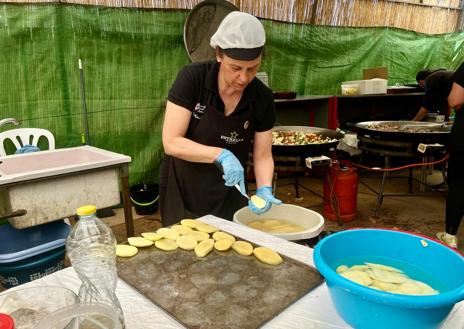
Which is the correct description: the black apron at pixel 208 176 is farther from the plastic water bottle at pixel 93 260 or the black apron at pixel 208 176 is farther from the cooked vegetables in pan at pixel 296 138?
the cooked vegetables in pan at pixel 296 138

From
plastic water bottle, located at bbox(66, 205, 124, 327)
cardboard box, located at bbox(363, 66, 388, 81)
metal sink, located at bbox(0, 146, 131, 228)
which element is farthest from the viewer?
cardboard box, located at bbox(363, 66, 388, 81)

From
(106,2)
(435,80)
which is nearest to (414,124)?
(435,80)

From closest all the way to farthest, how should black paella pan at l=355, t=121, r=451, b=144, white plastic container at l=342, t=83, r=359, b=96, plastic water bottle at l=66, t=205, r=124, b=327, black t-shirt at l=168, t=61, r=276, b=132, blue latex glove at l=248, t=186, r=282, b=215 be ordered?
plastic water bottle at l=66, t=205, r=124, b=327 → blue latex glove at l=248, t=186, r=282, b=215 → black t-shirt at l=168, t=61, r=276, b=132 → black paella pan at l=355, t=121, r=451, b=144 → white plastic container at l=342, t=83, r=359, b=96

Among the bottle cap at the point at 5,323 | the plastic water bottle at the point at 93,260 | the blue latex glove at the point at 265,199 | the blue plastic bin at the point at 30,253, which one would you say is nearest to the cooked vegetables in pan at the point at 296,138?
the blue latex glove at the point at 265,199

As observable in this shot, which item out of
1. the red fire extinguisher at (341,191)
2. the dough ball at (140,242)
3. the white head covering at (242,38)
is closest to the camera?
the dough ball at (140,242)

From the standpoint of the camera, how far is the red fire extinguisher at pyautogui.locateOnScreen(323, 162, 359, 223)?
3889mm

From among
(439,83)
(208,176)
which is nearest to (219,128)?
(208,176)

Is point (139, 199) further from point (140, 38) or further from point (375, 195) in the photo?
point (375, 195)

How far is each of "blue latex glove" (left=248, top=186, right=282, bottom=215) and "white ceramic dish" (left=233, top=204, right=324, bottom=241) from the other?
0.12 metres

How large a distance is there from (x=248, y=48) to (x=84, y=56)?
2.80 m

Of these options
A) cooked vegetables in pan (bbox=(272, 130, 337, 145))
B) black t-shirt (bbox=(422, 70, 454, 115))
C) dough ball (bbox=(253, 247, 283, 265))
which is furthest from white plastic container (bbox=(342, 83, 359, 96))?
dough ball (bbox=(253, 247, 283, 265))

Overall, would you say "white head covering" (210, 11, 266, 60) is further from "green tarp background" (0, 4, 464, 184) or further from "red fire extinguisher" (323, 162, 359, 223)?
"green tarp background" (0, 4, 464, 184)

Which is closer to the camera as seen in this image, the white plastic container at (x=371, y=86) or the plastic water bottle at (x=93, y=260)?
the plastic water bottle at (x=93, y=260)

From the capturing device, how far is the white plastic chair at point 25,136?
3318 millimetres
